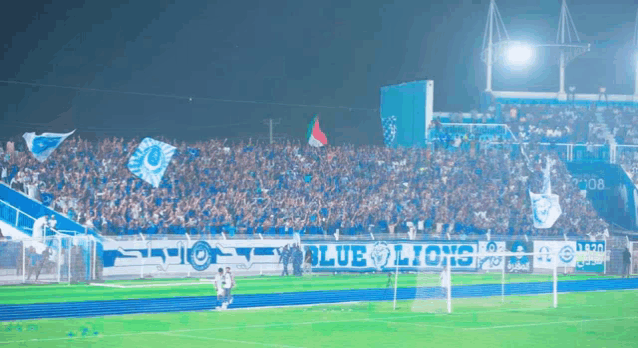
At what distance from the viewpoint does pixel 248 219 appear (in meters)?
40.1

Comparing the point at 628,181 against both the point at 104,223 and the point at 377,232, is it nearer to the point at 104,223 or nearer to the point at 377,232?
the point at 377,232

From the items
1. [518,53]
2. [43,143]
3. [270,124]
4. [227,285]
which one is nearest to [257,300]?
[227,285]

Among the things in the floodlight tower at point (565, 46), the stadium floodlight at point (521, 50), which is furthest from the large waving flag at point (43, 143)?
the floodlight tower at point (565, 46)

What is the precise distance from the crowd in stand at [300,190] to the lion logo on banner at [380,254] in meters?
0.86

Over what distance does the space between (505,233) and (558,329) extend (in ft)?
78.7

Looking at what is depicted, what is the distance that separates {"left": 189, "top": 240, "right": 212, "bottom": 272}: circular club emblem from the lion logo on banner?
803 cm

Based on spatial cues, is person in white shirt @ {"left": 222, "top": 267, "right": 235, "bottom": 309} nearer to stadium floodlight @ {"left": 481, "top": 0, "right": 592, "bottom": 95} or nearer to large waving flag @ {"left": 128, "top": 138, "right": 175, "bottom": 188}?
large waving flag @ {"left": 128, "top": 138, "right": 175, "bottom": 188}

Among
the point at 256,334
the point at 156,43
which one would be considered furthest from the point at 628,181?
the point at 256,334

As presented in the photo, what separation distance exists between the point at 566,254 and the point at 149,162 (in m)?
20.6

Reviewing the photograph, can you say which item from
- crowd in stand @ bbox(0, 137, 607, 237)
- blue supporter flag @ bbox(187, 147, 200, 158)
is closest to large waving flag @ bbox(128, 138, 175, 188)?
crowd in stand @ bbox(0, 137, 607, 237)

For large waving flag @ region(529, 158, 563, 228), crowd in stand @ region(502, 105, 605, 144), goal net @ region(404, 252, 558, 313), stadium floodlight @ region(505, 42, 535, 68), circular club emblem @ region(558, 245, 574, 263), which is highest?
stadium floodlight @ region(505, 42, 535, 68)

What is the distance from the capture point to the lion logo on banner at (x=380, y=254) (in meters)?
42.6

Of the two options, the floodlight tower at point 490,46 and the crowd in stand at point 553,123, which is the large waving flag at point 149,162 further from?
the floodlight tower at point 490,46

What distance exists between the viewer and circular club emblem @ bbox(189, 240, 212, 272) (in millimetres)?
38469
